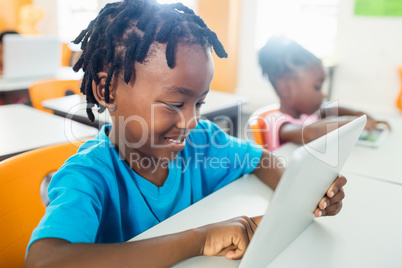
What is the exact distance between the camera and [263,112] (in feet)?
5.16

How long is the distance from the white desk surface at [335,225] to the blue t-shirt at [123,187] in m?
0.07

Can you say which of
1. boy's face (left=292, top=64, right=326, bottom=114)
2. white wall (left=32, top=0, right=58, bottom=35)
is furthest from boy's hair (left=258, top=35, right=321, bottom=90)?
white wall (left=32, top=0, right=58, bottom=35)

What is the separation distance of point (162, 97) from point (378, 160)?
2.83ft

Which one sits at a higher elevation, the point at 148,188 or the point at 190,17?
the point at 190,17

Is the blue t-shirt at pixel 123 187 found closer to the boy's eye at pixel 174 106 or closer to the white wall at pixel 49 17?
the boy's eye at pixel 174 106

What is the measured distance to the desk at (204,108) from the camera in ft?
5.79

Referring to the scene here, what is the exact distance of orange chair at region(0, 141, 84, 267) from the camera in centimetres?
75

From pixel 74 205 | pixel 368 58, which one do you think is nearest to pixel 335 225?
pixel 74 205

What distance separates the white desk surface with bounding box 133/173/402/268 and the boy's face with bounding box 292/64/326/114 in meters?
0.61

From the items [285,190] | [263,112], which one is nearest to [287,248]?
[285,190]

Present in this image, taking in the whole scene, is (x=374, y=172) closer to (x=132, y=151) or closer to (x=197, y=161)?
(x=197, y=161)

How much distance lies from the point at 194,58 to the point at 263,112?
0.92 metres

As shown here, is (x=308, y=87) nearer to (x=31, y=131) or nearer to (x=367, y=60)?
(x=31, y=131)

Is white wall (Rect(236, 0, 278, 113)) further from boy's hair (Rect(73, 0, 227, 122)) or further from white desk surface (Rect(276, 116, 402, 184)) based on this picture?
boy's hair (Rect(73, 0, 227, 122))
